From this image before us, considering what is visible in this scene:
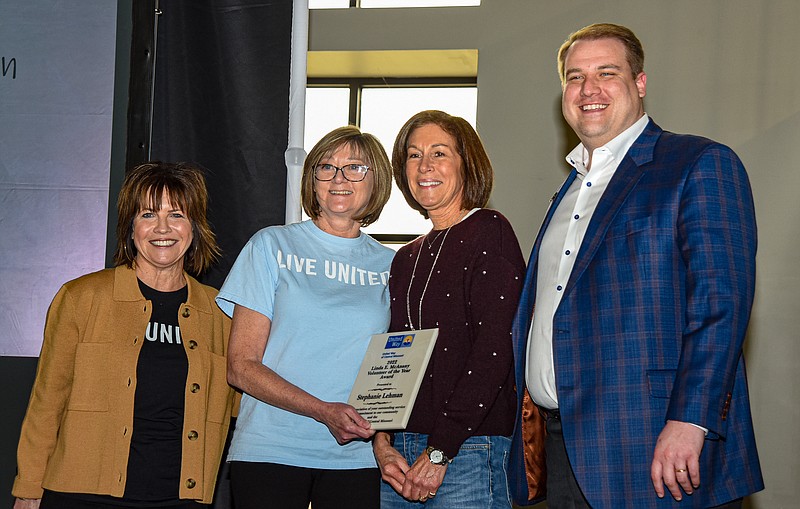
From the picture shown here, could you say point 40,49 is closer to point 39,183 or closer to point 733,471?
point 39,183

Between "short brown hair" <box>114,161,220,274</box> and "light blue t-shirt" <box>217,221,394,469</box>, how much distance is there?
0.28 m

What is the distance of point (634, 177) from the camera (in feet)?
6.90

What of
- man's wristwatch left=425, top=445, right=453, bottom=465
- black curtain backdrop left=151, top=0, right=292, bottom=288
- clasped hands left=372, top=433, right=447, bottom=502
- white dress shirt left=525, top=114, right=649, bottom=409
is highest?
black curtain backdrop left=151, top=0, right=292, bottom=288

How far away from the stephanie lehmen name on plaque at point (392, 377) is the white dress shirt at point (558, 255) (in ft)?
0.88

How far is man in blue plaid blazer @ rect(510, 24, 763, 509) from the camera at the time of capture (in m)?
1.86

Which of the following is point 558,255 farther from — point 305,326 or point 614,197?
point 305,326

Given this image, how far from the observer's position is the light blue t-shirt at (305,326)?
230 centimetres

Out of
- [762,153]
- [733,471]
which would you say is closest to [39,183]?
[733,471]

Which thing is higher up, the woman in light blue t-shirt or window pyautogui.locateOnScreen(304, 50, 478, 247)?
window pyautogui.locateOnScreen(304, 50, 478, 247)

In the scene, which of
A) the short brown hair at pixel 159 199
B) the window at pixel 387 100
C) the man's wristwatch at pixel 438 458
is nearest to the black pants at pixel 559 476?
the man's wristwatch at pixel 438 458

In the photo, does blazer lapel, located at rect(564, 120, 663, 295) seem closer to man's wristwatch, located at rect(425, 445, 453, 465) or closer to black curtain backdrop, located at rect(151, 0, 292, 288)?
man's wristwatch, located at rect(425, 445, 453, 465)

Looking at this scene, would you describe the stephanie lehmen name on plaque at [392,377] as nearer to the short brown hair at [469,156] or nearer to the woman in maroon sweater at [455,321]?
the woman in maroon sweater at [455,321]

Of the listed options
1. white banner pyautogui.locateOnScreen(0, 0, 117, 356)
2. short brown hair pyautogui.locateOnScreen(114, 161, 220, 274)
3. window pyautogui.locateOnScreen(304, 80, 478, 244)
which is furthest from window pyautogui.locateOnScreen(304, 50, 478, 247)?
short brown hair pyautogui.locateOnScreen(114, 161, 220, 274)

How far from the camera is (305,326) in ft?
7.77
